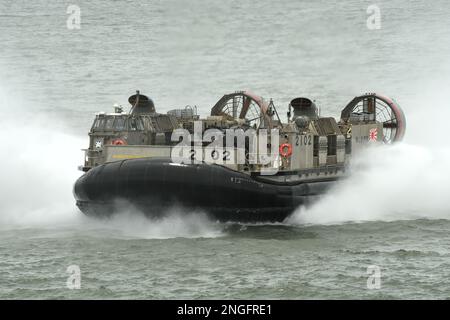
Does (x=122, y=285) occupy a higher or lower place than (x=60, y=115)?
lower

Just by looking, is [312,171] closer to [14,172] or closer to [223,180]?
[223,180]

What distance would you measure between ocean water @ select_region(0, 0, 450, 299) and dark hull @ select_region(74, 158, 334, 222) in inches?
11.4

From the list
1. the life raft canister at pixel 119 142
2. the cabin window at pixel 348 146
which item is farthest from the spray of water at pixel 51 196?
the cabin window at pixel 348 146

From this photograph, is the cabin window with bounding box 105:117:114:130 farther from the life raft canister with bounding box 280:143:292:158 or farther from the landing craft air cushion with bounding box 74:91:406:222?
the life raft canister with bounding box 280:143:292:158

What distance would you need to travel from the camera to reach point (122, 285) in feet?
58.2

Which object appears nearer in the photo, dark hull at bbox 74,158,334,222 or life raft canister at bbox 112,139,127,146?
dark hull at bbox 74,158,334,222

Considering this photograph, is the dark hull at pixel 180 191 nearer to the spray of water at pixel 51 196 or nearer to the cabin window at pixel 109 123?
the spray of water at pixel 51 196

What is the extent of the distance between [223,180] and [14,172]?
5961 millimetres

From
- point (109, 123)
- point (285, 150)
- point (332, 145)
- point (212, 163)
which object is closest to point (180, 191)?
point (212, 163)

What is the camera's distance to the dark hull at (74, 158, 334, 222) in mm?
22469

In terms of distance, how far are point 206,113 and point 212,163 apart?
1964 cm

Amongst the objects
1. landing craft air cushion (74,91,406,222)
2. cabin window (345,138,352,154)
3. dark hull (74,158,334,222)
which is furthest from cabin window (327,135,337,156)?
dark hull (74,158,334,222)
